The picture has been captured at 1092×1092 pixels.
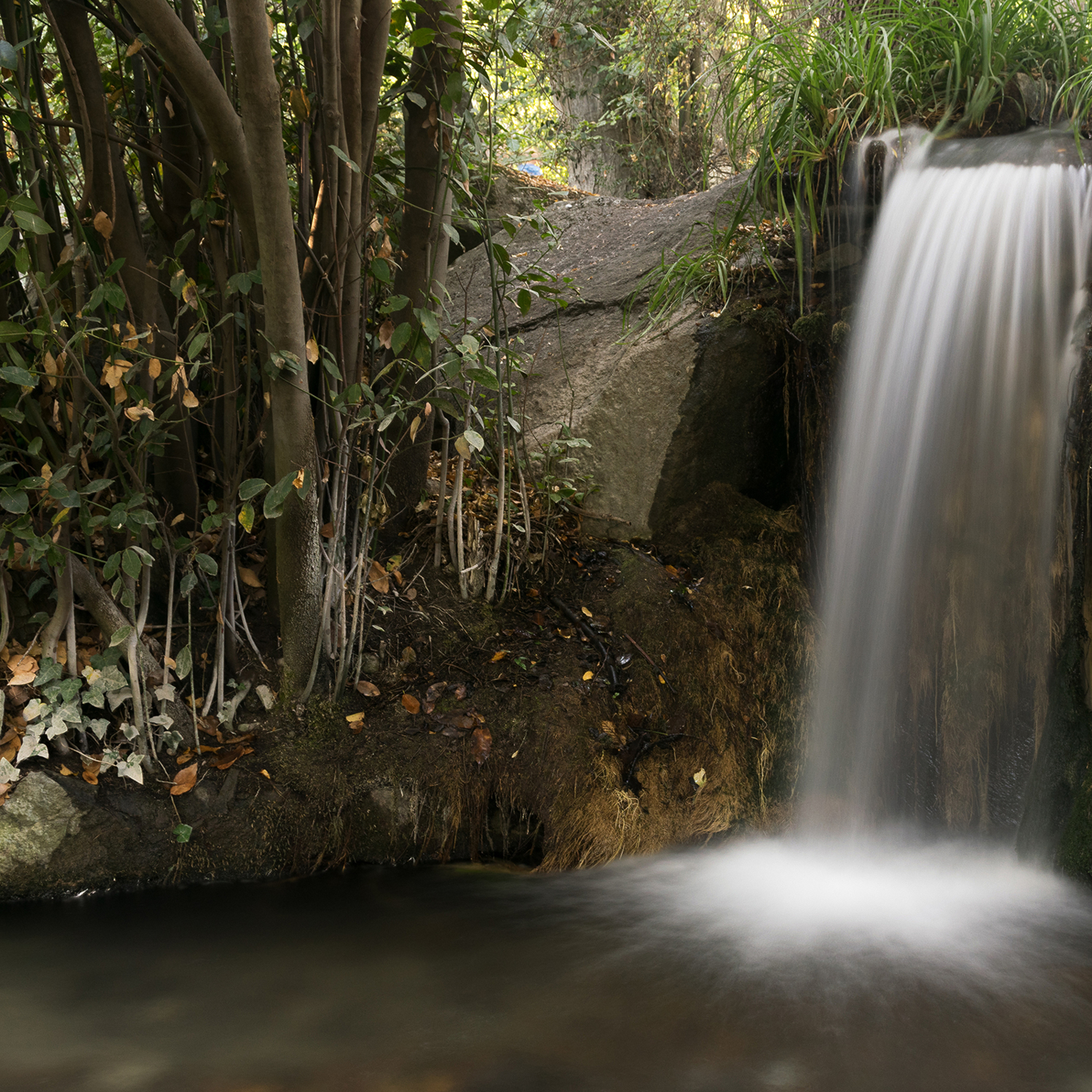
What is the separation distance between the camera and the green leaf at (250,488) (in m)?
2.58

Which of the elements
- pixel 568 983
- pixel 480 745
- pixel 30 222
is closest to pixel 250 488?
pixel 30 222

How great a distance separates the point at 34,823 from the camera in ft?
8.46

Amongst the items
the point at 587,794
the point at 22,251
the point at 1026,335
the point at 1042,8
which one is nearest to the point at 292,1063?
the point at 587,794

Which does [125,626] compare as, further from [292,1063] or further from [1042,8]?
[1042,8]

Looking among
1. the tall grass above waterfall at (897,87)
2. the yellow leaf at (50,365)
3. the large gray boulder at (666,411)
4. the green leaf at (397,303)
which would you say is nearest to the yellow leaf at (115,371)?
the yellow leaf at (50,365)

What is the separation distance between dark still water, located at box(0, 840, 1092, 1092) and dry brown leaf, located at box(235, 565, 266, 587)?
1.02m

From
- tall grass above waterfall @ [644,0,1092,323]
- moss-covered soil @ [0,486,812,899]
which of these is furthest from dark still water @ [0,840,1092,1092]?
tall grass above waterfall @ [644,0,1092,323]

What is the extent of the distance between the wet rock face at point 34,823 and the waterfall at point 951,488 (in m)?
2.46

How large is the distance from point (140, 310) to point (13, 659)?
1.15 metres

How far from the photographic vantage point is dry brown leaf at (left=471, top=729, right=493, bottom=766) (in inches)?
117

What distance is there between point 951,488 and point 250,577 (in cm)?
249

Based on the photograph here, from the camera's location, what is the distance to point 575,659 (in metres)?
3.29

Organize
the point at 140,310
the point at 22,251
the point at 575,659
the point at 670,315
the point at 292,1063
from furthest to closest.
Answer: the point at 670,315
the point at 575,659
the point at 140,310
the point at 22,251
the point at 292,1063

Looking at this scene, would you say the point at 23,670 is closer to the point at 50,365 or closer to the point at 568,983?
the point at 50,365
